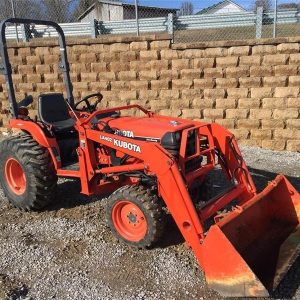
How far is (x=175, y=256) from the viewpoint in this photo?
379cm

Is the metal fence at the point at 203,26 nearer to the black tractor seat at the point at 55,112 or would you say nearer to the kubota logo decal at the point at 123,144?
the black tractor seat at the point at 55,112

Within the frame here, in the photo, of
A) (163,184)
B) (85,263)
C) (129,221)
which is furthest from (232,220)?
(85,263)

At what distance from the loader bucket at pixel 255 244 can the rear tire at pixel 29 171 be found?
87.0 inches

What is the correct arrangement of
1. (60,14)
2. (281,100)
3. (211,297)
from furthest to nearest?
Result: (60,14), (281,100), (211,297)

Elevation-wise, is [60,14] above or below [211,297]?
above

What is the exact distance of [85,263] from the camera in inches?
149

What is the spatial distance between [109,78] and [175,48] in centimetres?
151

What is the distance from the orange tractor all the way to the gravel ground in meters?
0.19

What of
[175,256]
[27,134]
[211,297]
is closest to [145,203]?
[175,256]

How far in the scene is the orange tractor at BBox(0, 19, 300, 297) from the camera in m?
3.26

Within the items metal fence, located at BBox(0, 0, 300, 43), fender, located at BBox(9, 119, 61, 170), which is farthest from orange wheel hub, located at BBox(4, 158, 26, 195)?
metal fence, located at BBox(0, 0, 300, 43)

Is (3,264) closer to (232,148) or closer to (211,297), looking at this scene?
(211,297)

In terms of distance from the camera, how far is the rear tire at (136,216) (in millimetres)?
3677

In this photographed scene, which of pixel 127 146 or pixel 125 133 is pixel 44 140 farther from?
pixel 127 146
